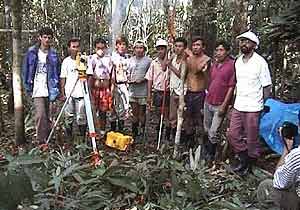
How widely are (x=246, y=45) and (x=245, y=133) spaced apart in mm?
980

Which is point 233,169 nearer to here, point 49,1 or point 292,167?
point 292,167

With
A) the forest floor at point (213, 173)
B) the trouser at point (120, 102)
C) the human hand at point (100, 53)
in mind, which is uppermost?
the human hand at point (100, 53)

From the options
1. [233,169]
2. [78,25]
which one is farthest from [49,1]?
[233,169]

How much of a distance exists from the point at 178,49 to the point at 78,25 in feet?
27.9

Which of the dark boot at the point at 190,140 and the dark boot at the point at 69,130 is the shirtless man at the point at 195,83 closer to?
the dark boot at the point at 190,140

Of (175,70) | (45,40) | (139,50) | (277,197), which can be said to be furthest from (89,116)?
(277,197)

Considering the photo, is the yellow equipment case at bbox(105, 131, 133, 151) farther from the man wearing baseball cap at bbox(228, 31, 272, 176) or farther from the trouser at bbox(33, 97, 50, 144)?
the man wearing baseball cap at bbox(228, 31, 272, 176)

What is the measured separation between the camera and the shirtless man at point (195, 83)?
648cm

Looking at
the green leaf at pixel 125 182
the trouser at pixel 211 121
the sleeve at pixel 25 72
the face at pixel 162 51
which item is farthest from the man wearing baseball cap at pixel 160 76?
the green leaf at pixel 125 182

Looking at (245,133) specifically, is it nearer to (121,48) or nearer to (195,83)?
(195,83)

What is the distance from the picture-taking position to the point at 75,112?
7.07 metres

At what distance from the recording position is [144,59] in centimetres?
744

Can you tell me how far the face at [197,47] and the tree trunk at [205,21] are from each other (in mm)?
1866

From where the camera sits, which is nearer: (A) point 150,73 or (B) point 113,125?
(A) point 150,73
